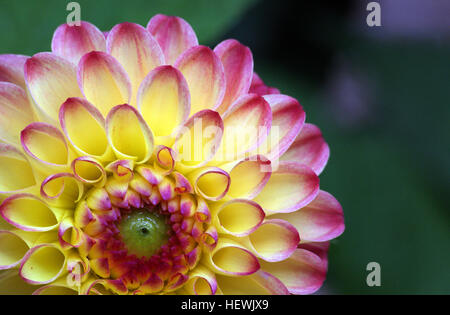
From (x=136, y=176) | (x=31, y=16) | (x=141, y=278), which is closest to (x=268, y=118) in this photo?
(x=136, y=176)

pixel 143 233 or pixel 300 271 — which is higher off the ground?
pixel 143 233

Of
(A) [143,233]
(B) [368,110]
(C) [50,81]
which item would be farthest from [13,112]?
(B) [368,110]

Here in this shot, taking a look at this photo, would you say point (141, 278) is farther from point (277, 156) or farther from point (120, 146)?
point (277, 156)

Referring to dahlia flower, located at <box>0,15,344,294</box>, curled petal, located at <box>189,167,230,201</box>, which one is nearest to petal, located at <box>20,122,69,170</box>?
dahlia flower, located at <box>0,15,344,294</box>

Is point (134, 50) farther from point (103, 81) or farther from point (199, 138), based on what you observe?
point (199, 138)

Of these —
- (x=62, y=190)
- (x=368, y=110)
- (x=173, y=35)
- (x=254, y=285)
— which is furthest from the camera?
(x=368, y=110)

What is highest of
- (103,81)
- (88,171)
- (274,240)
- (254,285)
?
(103,81)

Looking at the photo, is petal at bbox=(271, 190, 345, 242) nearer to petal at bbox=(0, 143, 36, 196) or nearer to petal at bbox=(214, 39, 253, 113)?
petal at bbox=(214, 39, 253, 113)

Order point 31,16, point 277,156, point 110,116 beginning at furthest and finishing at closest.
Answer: point 31,16 < point 277,156 < point 110,116
